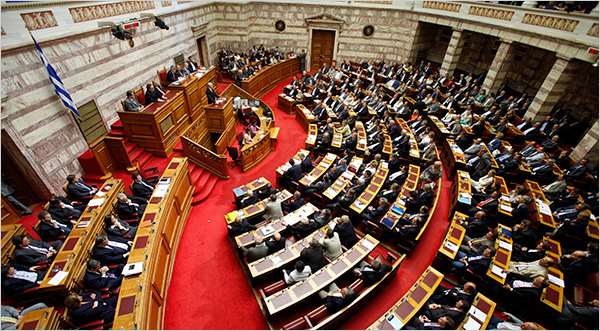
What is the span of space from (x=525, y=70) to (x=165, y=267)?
760 inches

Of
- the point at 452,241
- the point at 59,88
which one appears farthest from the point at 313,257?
the point at 59,88

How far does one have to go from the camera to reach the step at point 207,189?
27.8 ft

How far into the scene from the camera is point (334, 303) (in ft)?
16.2

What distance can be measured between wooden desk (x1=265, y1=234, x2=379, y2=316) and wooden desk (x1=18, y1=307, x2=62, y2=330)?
11.3ft

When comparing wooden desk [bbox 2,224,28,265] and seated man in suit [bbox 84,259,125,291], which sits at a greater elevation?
wooden desk [bbox 2,224,28,265]

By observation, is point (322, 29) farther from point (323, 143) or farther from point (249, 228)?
point (249, 228)

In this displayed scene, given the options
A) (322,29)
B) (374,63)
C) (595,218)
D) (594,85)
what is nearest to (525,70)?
(594,85)

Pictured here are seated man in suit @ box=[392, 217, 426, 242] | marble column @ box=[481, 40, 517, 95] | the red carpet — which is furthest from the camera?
marble column @ box=[481, 40, 517, 95]

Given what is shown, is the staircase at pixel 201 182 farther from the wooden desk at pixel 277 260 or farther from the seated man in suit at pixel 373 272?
the seated man in suit at pixel 373 272

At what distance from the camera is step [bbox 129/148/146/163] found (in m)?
8.52

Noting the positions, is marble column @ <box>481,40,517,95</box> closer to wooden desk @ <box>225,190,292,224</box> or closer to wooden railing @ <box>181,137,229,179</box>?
wooden desk @ <box>225,190,292,224</box>

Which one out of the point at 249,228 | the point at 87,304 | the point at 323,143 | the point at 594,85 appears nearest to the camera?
the point at 87,304

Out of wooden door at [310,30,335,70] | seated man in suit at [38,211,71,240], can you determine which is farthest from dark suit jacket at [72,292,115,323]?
wooden door at [310,30,335,70]

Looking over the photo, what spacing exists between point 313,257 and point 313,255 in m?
0.05
